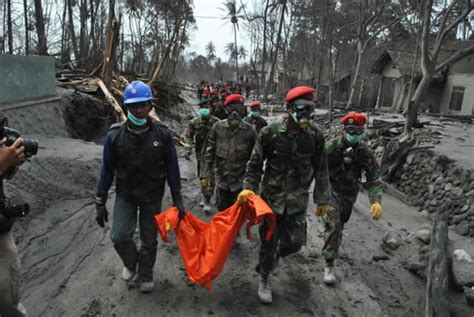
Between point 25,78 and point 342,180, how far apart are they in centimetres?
745

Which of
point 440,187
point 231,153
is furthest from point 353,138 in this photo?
point 440,187

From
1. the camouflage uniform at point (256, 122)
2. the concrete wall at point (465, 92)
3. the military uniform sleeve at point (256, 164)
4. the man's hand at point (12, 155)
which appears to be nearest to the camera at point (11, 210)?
the man's hand at point (12, 155)

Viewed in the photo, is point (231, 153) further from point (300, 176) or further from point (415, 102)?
point (415, 102)

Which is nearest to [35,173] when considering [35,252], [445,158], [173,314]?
[35,252]

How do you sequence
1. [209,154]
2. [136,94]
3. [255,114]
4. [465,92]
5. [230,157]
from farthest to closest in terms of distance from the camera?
[465,92]
[255,114]
[209,154]
[230,157]
[136,94]

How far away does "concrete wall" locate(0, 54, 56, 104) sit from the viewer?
7727mm

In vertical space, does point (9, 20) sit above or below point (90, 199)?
above

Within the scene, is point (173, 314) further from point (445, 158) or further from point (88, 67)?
point (88, 67)

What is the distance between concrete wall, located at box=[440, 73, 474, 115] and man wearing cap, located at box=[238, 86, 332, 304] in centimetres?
2333

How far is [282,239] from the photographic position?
374 cm

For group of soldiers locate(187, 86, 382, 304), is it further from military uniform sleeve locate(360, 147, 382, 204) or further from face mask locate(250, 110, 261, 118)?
face mask locate(250, 110, 261, 118)

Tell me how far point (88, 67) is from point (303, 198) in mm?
11750

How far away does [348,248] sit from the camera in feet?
18.2

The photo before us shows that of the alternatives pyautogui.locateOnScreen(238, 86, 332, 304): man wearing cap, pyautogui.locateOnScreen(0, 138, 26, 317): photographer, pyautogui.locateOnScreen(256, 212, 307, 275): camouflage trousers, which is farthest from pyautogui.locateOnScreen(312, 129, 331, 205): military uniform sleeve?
pyautogui.locateOnScreen(0, 138, 26, 317): photographer
